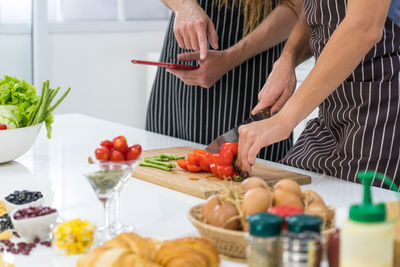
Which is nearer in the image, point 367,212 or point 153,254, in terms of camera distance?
point 367,212

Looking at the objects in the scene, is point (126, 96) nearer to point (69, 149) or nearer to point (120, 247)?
point (69, 149)

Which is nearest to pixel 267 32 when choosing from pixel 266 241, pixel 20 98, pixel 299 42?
pixel 299 42

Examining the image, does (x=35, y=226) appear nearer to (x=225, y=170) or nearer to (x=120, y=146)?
(x=120, y=146)

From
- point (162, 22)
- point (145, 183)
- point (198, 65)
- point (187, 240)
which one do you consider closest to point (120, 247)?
point (187, 240)

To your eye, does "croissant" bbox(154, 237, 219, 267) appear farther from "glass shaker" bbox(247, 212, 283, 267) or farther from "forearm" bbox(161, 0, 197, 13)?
"forearm" bbox(161, 0, 197, 13)

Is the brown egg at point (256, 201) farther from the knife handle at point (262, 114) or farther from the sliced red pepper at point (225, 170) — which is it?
the knife handle at point (262, 114)

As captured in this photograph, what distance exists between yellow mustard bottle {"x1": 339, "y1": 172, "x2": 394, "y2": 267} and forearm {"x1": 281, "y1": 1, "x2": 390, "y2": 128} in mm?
798

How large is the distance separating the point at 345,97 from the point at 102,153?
77cm

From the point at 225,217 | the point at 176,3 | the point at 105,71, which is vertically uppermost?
the point at 176,3

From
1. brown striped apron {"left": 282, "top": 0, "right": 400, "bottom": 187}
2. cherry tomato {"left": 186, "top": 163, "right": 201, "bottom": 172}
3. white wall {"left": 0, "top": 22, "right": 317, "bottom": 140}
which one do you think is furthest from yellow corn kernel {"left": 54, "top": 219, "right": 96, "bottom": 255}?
white wall {"left": 0, "top": 22, "right": 317, "bottom": 140}

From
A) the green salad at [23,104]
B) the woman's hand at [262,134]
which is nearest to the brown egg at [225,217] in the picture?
the woman's hand at [262,134]

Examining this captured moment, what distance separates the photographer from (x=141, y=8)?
15.5ft

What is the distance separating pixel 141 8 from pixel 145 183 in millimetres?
3206

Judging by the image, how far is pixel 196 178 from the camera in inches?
66.2
